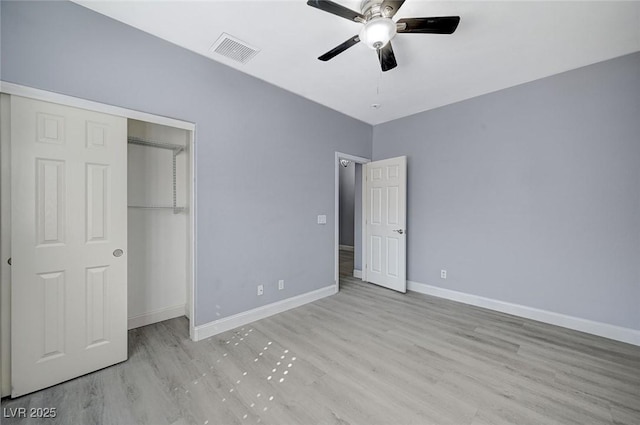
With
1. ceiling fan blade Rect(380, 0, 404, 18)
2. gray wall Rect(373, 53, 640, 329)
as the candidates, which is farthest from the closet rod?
gray wall Rect(373, 53, 640, 329)

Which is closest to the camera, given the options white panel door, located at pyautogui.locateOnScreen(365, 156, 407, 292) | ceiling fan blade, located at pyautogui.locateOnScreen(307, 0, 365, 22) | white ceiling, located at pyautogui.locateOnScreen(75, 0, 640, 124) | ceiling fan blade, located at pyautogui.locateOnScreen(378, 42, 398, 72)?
ceiling fan blade, located at pyautogui.locateOnScreen(307, 0, 365, 22)

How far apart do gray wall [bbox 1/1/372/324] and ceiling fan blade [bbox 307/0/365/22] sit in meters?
1.51

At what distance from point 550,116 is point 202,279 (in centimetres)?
437

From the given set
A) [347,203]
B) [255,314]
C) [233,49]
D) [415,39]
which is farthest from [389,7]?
[347,203]

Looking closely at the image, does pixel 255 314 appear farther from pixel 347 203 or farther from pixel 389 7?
pixel 347 203

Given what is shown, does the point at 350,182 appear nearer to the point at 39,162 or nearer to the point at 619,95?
the point at 619,95

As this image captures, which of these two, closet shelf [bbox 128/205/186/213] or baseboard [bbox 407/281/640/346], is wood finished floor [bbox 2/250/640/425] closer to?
baseboard [bbox 407/281/640/346]

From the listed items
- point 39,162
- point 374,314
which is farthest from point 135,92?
point 374,314

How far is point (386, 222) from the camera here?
14.1 ft

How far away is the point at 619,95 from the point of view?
262cm

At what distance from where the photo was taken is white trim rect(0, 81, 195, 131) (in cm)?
175

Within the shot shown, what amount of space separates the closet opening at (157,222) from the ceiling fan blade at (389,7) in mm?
2157

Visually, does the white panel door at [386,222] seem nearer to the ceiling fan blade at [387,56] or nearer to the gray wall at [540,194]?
the gray wall at [540,194]

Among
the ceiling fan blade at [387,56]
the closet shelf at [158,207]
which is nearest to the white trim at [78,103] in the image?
the closet shelf at [158,207]
